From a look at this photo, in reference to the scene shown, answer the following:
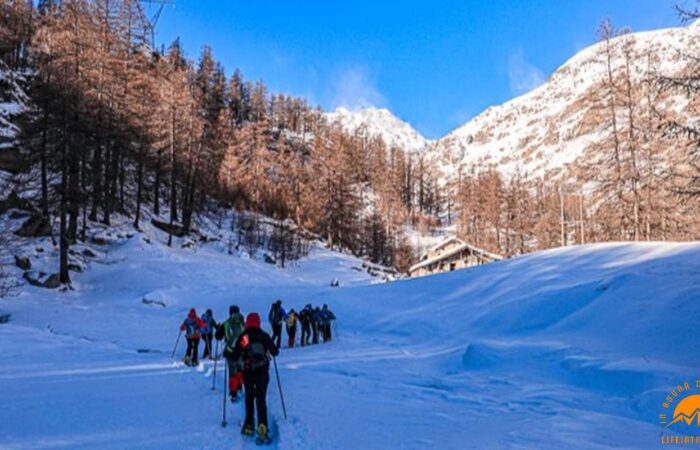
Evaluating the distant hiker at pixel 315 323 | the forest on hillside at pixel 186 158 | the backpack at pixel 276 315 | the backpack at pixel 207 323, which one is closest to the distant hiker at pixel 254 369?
the backpack at pixel 207 323

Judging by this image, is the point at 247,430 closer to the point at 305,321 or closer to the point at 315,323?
the point at 305,321

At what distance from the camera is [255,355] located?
22.6 feet

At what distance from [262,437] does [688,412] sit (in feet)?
23.1

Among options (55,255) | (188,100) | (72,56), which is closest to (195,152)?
(188,100)

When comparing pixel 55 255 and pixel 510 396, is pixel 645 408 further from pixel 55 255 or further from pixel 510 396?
pixel 55 255

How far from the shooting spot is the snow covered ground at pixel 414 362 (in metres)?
6.71

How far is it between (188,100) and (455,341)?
107 feet

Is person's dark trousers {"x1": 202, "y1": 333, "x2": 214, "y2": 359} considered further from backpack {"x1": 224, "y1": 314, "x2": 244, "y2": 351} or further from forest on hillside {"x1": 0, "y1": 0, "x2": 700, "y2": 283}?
forest on hillside {"x1": 0, "y1": 0, "x2": 700, "y2": 283}

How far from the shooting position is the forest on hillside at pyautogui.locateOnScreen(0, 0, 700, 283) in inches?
1039

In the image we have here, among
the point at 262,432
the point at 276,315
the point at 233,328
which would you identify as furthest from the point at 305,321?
the point at 262,432

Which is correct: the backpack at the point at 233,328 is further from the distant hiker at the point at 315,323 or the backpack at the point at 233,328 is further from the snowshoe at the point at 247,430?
the distant hiker at the point at 315,323

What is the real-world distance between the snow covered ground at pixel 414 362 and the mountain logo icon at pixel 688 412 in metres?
0.30

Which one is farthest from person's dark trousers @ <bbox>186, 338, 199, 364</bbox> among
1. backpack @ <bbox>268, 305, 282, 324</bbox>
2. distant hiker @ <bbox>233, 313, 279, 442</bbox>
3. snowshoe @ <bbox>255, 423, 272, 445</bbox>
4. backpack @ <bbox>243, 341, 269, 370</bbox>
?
snowshoe @ <bbox>255, 423, 272, 445</bbox>

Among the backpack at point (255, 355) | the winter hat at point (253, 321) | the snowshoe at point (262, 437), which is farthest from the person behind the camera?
the winter hat at point (253, 321)
